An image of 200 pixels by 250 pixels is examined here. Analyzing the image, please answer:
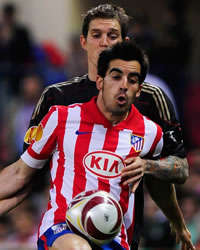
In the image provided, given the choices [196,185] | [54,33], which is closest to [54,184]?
[196,185]

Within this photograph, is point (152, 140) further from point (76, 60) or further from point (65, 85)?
point (76, 60)

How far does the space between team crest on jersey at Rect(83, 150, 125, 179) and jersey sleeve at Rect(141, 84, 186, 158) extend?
2.17 feet

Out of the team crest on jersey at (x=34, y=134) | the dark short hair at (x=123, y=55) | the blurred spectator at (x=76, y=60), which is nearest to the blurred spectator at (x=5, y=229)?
the blurred spectator at (x=76, y=60)

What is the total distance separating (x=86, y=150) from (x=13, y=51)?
6437mm

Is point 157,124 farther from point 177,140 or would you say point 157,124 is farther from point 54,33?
point 54,33

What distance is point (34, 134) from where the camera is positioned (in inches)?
235

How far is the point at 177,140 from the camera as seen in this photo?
6109 mm

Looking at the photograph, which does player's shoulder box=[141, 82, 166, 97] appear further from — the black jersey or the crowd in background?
the crowd in background

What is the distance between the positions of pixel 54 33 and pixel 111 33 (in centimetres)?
703

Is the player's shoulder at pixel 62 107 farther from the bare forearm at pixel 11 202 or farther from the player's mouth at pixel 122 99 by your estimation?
the bare forearm at pixel 11 202

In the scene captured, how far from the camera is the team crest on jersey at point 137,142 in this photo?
565 centimetres

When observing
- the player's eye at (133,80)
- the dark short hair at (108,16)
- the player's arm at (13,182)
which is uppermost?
the dark short hair at (108,16)

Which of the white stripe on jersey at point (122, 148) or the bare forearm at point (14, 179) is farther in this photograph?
the bare forearm at point (14, 179)

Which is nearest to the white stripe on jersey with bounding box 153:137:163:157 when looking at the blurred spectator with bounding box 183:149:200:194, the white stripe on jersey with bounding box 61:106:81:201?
the white stripe on jersey with bounding box 61:106:81:201
